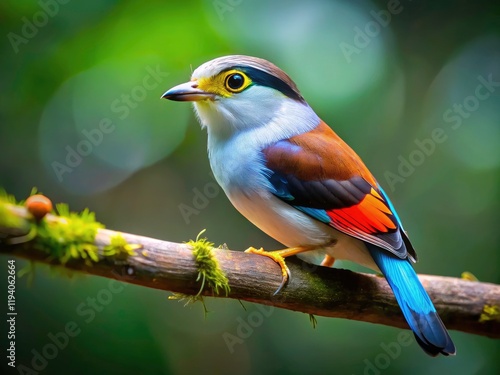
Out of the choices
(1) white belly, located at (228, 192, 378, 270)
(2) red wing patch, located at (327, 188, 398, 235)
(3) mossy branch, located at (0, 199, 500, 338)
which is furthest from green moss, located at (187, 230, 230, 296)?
(2) red wing patch, located at (327, 188, 398, 235)

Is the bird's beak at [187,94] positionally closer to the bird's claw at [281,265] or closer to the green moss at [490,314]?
the bird's claw at [281,265]

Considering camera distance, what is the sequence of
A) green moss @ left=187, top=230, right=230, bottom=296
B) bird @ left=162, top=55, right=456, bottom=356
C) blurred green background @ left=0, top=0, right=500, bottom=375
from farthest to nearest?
blurred green background @ left=0, top=0, right=500, bottom=375, bird @ left=162, top=55, right=456, bottom=356, green moss @ left=187, top=230, right=230, bottom=296

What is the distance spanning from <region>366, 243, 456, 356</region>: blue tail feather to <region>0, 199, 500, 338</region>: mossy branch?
0.19 m

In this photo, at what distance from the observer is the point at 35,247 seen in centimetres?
143

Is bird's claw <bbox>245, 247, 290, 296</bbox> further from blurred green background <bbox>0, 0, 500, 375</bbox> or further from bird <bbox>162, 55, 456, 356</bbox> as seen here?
blurred green background <bbox>0, 0, 500, 375</bbox>

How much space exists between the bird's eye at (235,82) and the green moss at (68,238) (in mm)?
913

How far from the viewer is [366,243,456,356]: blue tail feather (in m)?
1.87

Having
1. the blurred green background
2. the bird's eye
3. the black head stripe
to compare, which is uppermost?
the black head stripe

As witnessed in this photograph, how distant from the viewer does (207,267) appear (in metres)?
1.79

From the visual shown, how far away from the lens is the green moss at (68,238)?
1.44 m

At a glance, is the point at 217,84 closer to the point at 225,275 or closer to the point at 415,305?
the point at 225,275

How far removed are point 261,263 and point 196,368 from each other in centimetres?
140

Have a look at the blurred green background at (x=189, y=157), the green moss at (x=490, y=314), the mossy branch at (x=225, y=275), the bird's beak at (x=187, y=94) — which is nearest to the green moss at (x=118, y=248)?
the mossy branch at (x=225, y=275)

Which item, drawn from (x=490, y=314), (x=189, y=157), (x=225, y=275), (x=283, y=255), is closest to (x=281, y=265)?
(x=283, y=255)
